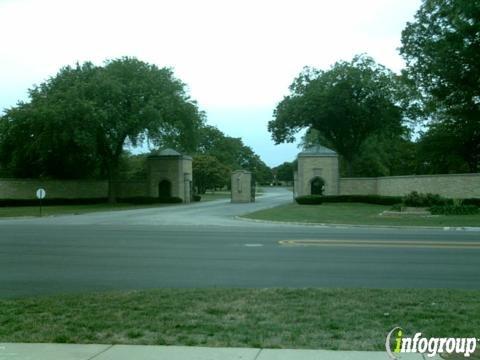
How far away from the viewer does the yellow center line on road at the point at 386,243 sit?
16.0 meters

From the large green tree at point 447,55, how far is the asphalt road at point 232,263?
20.3 m

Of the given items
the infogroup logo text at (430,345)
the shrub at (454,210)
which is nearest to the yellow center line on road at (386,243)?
the infogroup logo text at (430,345)

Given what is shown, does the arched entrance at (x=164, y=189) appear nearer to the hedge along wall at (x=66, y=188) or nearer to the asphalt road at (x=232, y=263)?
the hedge along wall at (x=66, y=188)

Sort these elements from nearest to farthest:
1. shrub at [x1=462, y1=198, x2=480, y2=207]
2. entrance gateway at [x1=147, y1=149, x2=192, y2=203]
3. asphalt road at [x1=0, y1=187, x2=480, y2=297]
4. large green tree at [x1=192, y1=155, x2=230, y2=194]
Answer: asphalt road at [x1=0, y1=187, x2=480, y2=297] → shrub at [x1=462, y1=198, x2=480, y2=207] → entrance gateway at [x1=147, y1=149, x2=192, y2=203] → large green tree at [x1=192, y1=155, x2=230, y2=194]

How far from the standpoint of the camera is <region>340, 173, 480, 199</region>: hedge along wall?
38.4 meters

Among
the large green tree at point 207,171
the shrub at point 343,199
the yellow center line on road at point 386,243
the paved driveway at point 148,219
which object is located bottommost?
the paved driveway at point 148,219

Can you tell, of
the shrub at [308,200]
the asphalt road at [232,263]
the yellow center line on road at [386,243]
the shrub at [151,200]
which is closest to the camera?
the asphalt road at [232,263]

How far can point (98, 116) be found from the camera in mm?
45562

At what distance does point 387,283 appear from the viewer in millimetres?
9891

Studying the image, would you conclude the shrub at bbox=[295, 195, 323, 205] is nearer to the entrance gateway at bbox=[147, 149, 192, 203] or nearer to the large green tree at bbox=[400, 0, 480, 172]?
the large green tree at bbox=[400, 0, 480, 172]

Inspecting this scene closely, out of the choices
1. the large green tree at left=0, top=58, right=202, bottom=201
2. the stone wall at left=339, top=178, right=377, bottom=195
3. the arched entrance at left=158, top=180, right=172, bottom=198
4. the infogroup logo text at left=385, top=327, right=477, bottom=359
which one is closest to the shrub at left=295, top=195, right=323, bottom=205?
the stone wall at left=339, top=178, right=377, bottom=195

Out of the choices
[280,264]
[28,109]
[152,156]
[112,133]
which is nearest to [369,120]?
[152,156]

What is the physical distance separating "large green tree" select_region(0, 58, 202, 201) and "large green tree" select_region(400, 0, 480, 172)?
20465mm

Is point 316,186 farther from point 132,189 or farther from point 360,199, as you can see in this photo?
point 132,189
